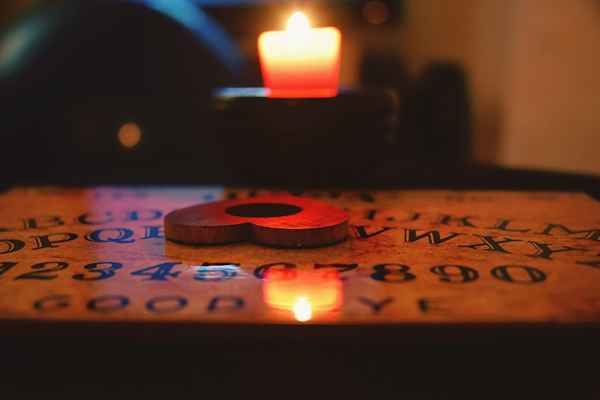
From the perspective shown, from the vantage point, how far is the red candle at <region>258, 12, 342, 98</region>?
0.67 m

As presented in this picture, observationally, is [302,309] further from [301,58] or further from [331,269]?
[301,58]

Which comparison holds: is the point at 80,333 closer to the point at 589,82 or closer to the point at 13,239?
the point at 13,239

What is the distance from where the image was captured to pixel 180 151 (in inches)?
43.0

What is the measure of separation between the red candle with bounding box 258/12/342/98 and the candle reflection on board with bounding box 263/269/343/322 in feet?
1.05

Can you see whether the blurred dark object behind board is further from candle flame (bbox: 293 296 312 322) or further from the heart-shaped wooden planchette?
candle flame (bbox: 293 296 312 322)

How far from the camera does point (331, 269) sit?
1.32 feet

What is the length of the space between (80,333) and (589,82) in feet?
3.47

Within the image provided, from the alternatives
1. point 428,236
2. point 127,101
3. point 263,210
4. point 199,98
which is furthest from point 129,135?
point 428,236

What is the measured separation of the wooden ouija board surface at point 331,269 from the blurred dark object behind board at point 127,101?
26 cm

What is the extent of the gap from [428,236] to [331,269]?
0.42 feet

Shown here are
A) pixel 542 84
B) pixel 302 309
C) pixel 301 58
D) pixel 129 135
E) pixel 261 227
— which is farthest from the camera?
pixel 542 84

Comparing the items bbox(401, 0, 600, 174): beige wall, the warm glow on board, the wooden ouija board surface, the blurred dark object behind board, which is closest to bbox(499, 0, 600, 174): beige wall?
bbox(401, 0, 600, 174): beige wall

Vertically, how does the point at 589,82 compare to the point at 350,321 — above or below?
above

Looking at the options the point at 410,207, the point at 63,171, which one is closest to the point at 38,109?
the point at 63,171
